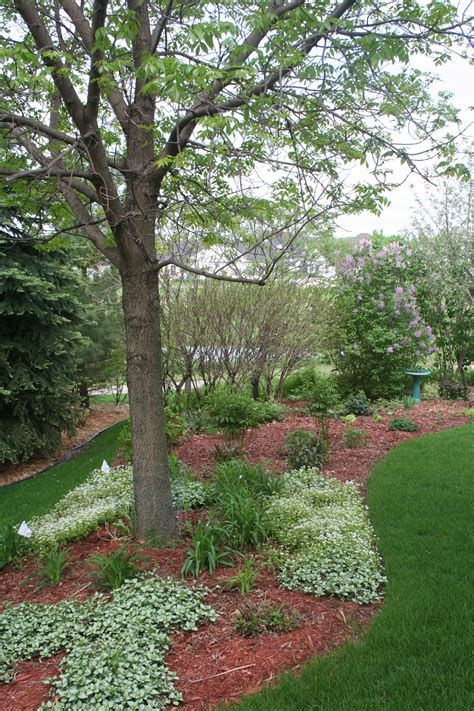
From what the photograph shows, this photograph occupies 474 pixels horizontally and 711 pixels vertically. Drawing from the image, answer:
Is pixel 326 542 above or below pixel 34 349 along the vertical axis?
below

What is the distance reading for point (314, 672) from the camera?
2.68 m

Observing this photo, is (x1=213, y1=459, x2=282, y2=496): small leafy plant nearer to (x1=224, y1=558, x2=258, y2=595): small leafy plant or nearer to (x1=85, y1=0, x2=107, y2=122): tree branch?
(x1=224, y1=558, x2=258, y2=595): small leafy plant

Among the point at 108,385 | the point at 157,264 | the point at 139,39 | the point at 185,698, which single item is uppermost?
the point at 139,39

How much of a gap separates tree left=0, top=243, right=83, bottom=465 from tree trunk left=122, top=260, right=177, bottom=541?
3490 mm

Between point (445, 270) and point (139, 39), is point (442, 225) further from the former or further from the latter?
point (139, 39)

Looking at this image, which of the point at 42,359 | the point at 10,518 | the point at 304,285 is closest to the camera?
the point at 10,518

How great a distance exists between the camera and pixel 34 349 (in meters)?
7.81

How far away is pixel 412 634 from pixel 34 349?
6388mm

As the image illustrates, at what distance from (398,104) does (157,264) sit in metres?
2.00

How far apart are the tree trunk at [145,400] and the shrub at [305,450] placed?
2.07m

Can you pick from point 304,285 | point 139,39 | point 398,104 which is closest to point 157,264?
point 139,39

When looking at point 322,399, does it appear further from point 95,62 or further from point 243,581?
point 95,62

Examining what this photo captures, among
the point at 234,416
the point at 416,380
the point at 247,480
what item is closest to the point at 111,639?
the point at 247,480

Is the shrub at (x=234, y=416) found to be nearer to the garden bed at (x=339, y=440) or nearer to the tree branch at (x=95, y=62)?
the garden bed at (x=339, y=440)
